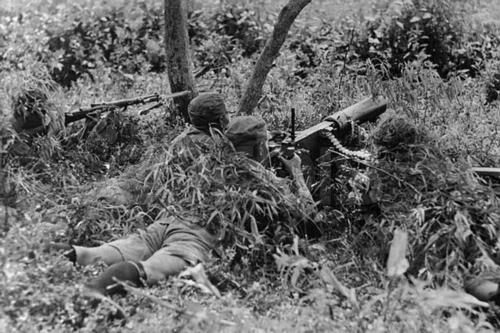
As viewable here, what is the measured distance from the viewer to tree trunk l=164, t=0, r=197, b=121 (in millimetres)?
6891

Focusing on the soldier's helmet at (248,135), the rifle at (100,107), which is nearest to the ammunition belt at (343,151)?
the soldier's helmet at (248,135)

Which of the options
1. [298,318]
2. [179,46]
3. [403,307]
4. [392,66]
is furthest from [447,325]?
[392,66]

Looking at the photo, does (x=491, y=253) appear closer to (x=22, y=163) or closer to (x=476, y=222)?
(x=476, y=222)

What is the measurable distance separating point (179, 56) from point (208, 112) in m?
1.86

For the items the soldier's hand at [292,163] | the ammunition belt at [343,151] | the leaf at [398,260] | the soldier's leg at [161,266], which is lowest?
the soldier's leg at [161,266]

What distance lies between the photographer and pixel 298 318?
357 centimetres

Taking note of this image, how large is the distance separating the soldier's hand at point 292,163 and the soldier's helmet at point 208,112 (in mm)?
548

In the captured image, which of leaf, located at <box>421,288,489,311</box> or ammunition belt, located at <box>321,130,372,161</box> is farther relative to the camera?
ammunition belt, located at <box>321,130,372,161</box>

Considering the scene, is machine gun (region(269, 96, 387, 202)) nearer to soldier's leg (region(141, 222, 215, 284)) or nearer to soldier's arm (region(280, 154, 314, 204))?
soldier's arm (region(280, 154, 314, 204))

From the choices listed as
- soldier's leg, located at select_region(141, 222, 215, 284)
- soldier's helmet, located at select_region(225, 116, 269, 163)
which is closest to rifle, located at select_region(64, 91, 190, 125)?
soldier's helmet, located at select_region(225, 116, 269, 163)

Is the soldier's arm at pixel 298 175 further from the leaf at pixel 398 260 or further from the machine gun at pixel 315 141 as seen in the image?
the leaf at pixel 398 260

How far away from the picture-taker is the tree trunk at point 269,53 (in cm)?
640

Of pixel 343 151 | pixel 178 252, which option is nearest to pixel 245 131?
pixel 343 151

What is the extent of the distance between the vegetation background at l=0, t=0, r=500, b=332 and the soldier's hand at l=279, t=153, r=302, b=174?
360 mm
